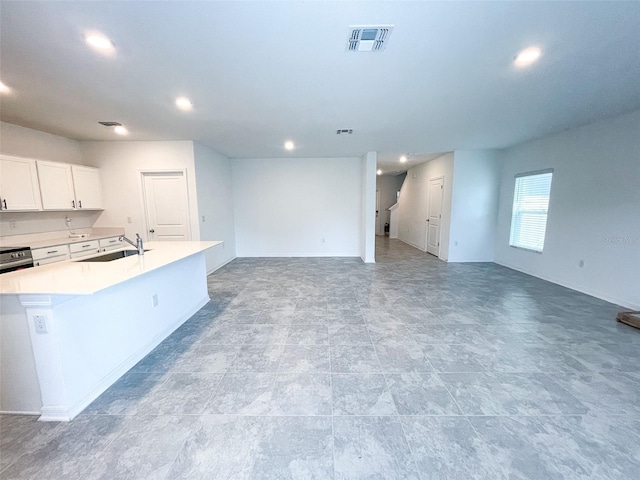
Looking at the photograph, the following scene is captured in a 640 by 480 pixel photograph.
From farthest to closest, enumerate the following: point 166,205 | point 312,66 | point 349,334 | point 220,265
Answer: point 220,265 → point 166,205 → point 349,334 → point 312,66

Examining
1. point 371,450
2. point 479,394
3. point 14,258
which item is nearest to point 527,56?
point 479,394

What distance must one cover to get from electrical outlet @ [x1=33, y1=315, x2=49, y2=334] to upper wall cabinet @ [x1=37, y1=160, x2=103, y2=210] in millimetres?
3188

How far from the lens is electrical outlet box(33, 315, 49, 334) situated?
1.53 metres

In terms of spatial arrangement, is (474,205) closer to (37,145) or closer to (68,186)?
(68,186)

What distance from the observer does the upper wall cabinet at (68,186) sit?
360 cm

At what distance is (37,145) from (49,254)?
1.87m

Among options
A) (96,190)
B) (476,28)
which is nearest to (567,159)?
(476,28)

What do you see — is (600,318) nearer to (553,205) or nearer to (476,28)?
(553,205)

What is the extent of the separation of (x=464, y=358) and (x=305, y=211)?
494cm

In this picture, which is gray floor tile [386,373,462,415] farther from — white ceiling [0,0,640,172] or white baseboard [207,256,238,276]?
white baseboard [207,256,238,276]

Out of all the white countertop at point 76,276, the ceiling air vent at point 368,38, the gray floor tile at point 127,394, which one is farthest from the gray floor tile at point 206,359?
the ceiling air vent at point 368,38

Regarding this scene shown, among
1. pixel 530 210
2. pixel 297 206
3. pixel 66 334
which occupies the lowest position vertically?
pixel 66 334

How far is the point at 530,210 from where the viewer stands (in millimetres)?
4844

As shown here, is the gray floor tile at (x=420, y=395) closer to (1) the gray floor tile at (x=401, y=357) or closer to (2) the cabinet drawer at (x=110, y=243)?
(1) the gray floor tile at (x=401, y=357)
